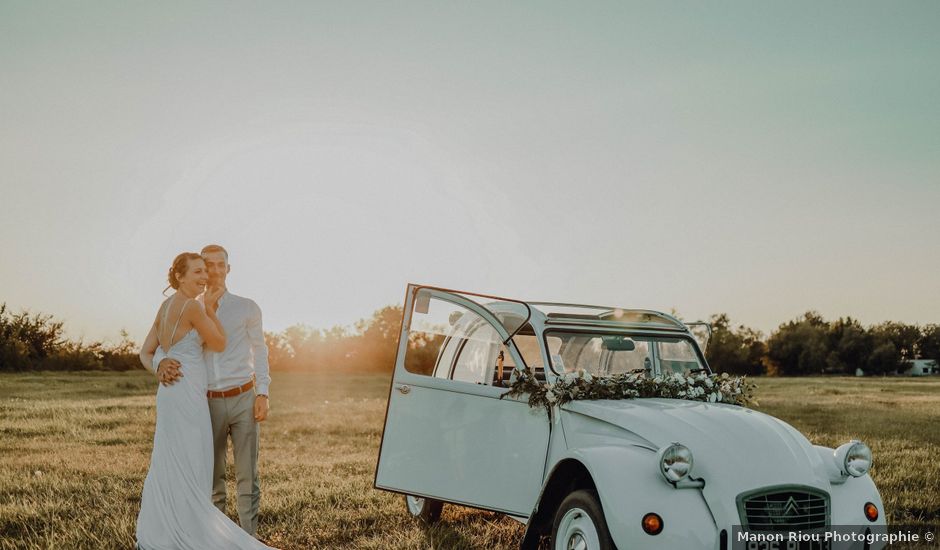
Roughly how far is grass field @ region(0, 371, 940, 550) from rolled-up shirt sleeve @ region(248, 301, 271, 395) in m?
1.86

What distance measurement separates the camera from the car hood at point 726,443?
544cm

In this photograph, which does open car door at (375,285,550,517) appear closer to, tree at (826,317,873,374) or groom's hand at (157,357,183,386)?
groom's hand at (157,357,183,386)

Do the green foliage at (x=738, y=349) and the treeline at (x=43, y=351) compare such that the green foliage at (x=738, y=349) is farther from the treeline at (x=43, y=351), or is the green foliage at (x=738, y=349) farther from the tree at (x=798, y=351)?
the treeline at (x=43, y=351)

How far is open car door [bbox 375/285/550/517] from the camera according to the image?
267 inches

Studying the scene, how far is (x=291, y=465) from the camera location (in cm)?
1345

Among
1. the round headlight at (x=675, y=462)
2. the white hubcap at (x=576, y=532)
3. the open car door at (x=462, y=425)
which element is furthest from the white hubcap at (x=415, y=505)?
the round headlight at (x=675, y=462)

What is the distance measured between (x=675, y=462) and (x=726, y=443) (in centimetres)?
52

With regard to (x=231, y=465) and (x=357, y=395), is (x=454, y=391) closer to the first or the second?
(x=231, y=465)

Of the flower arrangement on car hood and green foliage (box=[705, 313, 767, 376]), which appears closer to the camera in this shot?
the flower arrangement on car hood

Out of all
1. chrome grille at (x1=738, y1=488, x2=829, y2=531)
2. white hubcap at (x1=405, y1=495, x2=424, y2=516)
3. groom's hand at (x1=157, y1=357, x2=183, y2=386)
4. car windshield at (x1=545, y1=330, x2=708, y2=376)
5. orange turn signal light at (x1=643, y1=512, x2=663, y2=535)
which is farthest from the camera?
white hubcap at (x1=405, y1=495, x2=424, y2=516)

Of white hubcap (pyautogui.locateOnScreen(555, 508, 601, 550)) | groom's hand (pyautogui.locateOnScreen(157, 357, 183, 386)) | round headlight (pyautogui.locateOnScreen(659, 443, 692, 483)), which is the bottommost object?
white hubcap (pyautogui.locateOnScreen(555, 508, 601, 550))

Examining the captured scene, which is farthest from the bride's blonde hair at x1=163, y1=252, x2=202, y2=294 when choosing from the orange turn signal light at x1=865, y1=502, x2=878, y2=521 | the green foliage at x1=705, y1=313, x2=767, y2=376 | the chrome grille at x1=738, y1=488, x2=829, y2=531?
the green foliage at x1=705, y1=313, x2=767, y2=376

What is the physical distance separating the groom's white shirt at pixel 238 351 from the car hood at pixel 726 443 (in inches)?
117

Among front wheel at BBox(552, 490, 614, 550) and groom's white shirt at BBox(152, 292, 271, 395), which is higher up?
groom's white shirt at BBox(152, 292, 271, 395)
